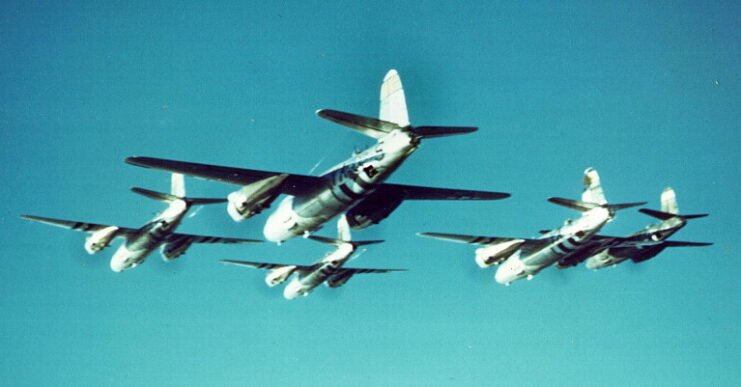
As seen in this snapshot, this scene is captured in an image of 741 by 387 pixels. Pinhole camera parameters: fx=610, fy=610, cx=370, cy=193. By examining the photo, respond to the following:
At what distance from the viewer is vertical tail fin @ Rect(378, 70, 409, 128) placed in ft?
93.3

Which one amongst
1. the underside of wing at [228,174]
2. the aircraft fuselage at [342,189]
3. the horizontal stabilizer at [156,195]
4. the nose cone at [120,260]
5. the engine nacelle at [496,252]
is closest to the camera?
the underside of wing at [228,174]

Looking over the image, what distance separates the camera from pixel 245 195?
2977cm

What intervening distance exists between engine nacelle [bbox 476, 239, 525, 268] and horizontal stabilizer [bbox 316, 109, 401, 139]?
2034cm

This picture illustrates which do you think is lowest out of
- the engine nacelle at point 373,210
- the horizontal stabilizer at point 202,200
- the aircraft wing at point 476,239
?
the aircraft wing at point 476,239

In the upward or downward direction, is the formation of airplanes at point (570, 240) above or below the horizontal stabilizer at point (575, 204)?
below

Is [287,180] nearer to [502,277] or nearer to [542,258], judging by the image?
[542,258]

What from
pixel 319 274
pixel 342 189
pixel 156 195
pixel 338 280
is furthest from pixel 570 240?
pixel 156 195

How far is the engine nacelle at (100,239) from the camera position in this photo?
139 ft

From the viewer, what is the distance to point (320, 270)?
53.4m

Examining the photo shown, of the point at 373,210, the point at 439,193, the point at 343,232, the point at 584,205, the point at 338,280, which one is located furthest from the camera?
the point at 338,280

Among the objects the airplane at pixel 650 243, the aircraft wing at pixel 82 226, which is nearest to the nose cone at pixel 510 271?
the airplane at pixel 650 243

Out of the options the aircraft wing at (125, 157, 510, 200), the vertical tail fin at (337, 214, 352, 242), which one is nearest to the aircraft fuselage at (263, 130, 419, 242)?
the aircraft wing at (125, 157, 510, 200)

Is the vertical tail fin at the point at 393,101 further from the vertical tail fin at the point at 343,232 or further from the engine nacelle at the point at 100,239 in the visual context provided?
the vertical tail fin at the point at 343,232

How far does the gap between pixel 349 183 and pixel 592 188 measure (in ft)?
76.1
